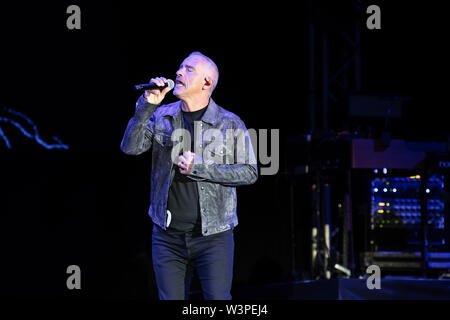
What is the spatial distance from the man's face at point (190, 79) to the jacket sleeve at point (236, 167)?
26 centimetres

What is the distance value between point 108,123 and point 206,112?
8.04 feet

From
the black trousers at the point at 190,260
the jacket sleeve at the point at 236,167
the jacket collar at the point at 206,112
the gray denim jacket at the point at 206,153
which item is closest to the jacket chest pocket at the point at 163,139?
the gray denim jacket at the point at 206,153

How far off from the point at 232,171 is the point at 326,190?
119 inches

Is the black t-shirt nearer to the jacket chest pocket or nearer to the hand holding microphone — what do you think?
the jacket chest pocket

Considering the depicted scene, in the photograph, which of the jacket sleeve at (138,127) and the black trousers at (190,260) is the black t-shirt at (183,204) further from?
the jacket sleeve at (138,127)

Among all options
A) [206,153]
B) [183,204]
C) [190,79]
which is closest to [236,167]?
[206,153]

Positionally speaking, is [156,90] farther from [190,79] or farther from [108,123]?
[108,123]

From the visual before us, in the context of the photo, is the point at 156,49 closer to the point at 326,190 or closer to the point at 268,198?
the point at 268,198

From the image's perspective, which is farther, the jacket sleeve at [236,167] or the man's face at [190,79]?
the man's face at [190,79]

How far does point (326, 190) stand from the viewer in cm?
532

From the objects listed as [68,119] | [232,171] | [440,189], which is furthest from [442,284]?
[68,119]

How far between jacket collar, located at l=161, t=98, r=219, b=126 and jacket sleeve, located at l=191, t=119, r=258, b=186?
4.7 inches

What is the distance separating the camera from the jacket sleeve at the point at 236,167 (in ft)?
7.80

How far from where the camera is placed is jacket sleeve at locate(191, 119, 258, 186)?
2.38 m
